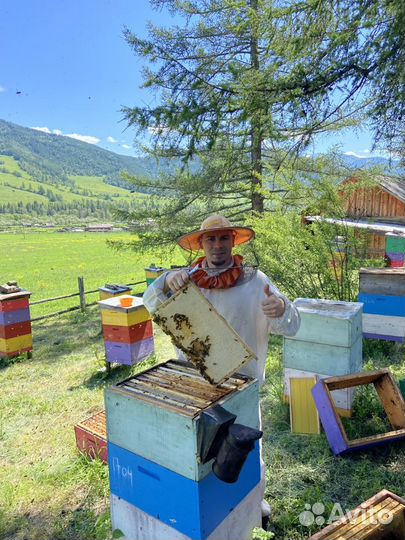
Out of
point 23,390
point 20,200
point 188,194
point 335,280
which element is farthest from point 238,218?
point 20,200

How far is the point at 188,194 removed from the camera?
33.6ft

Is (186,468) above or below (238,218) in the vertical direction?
below

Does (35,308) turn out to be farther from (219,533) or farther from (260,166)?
(219,533)

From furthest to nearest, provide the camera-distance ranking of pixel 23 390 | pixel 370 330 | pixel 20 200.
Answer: pixel 20 200 → pixel 23 390 → pixel 370 330

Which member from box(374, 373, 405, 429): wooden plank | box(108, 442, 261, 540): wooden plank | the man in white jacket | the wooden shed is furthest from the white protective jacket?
the wooden shed

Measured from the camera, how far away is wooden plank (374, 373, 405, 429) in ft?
11.2

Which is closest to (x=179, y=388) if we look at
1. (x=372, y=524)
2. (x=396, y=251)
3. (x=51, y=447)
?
(x=372, y=524)

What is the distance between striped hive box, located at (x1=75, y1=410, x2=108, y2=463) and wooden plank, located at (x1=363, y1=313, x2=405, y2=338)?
3.49m

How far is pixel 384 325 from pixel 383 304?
29 centimetres

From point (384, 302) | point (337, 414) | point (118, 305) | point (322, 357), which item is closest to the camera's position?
point (337, 414)

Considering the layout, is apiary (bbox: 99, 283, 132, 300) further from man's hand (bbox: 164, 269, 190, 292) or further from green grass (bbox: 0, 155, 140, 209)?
green grass (bbox: 0, 155, 140, 209)

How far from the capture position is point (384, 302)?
4973 mm

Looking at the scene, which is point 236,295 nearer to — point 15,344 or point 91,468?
point 91,468

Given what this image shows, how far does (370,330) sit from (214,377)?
3.96m
